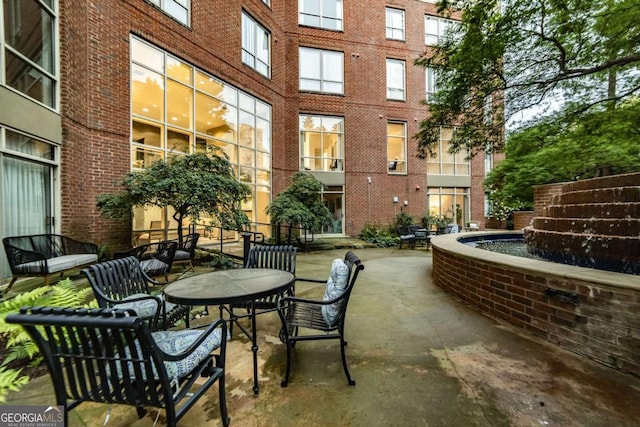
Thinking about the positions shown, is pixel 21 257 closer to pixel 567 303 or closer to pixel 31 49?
pixel 31 49

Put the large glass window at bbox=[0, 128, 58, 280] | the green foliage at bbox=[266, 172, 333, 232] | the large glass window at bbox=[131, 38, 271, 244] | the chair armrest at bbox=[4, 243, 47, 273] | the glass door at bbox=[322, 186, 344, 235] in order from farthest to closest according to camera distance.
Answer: the glass door at bbox=[322, 186, 344, 235] → the green foliage at bbox=[266, 172, 333, 232] → the large glass window at bbox=[131, 38, 271, 244] → the large glass window at bbox=[0, 128, 58, 280] → the chair armrest at bbox=[4, 243, 47, 273]

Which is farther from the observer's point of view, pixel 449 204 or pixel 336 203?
pixel 449 204

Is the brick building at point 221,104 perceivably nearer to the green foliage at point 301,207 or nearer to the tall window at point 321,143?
the tall window at point 321,143

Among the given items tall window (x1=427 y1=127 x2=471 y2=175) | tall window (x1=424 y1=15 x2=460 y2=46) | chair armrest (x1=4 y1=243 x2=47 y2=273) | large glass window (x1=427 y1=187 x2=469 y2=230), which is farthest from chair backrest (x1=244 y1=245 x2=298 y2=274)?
tall window (x1=424 y1=15 x2=460 y2=46)

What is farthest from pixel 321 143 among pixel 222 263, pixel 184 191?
pixel 184 191

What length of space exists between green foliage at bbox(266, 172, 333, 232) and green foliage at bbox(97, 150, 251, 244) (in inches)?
117

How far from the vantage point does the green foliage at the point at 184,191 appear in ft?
17.6

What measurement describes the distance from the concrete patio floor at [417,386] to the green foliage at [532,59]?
4.91 meters

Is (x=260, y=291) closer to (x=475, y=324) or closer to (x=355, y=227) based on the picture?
(x=475, y=324)

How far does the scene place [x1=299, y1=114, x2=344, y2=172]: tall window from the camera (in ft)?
42.6

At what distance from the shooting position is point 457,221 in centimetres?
1498

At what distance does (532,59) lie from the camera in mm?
5250

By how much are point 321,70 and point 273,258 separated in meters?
12.1

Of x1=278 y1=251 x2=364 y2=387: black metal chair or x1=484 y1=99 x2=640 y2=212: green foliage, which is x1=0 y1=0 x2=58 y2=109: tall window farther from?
x1=484 y1=99 x2=640 y2=212: green foliage
